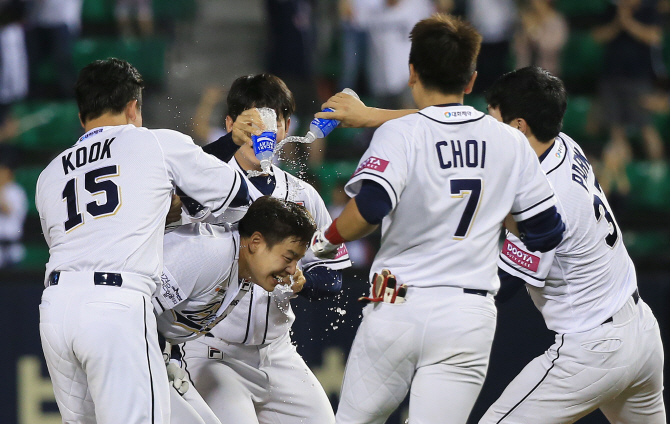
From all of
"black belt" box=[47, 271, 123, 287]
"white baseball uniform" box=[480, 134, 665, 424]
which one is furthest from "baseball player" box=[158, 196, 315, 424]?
"white baseball uniform" box=[480, 134, 665, 424]

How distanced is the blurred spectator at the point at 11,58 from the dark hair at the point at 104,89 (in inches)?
201

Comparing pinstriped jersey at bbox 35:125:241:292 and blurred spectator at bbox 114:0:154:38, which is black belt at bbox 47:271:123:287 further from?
blurred spectator at bbox 114:0:154:38

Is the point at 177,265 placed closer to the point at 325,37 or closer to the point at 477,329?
the point at 477,329

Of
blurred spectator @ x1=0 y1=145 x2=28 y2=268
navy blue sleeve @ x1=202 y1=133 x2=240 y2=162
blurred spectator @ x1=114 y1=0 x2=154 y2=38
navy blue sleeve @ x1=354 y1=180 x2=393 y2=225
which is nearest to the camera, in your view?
navy blue sleeve @ x1=354 y1=180 x2=393 y2=225

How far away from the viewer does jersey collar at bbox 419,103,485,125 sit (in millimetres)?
3207

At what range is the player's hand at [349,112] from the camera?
3.58 meters

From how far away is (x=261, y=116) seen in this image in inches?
157

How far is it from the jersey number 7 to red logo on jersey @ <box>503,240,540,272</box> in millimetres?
639

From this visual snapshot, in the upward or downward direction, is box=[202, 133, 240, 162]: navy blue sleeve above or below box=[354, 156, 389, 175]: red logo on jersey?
below

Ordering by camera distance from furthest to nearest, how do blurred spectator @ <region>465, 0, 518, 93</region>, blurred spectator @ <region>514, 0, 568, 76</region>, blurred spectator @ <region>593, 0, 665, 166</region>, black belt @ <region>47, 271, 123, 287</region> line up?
blurred spectator @ <region>465, 0, 518, 93</region> < blurred spectator @ <region>514, 0, 568, 76</region> < blurred spectator @ <region>593, 0, 665, 166</region> < black belt @ <region>47, 271, 123, 287</region>

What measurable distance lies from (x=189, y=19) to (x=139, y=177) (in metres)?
6.66

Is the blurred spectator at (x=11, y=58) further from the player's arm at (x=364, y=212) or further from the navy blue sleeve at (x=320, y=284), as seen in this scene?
the player's arm at (x=364, y=212)

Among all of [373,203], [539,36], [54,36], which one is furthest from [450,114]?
[54,36]

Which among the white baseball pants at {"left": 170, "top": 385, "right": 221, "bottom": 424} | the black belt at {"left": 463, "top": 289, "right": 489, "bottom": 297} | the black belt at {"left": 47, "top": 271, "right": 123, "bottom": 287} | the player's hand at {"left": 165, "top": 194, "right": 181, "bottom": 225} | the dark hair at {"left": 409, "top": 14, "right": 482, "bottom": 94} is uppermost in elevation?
the dark hair at {"left": 409, "top": 14, "right": 482, "bottom": 94}
